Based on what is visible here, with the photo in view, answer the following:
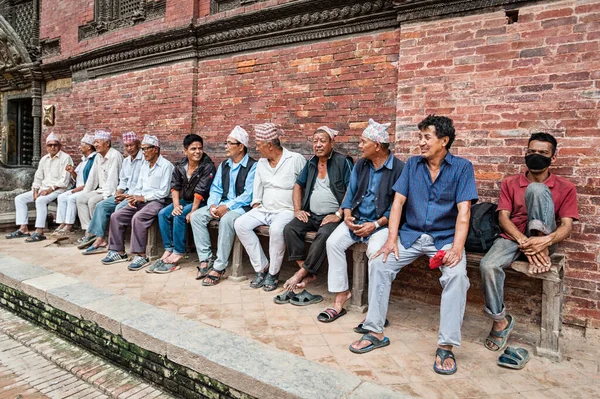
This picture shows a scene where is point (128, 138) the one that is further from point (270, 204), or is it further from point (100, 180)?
point (270, 204)

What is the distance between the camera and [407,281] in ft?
13.5

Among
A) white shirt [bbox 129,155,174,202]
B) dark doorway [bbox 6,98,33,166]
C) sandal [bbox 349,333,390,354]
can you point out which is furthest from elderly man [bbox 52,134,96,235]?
sandal [bbox 349,333,390,354]

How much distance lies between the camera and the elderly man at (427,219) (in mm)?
2930

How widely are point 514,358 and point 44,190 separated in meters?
7.25

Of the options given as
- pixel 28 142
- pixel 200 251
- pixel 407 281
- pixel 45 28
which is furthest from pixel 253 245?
pixel 28 142

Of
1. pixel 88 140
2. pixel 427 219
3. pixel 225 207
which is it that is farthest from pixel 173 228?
pixel 88 140

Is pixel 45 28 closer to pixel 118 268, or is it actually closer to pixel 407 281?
pixel 118 268

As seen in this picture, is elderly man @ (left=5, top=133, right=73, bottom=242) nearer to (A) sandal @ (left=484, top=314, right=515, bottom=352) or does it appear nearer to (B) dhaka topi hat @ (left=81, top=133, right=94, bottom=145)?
(B) dhaka topi hat @ (left=81, top=133, right=94, bottom=145)

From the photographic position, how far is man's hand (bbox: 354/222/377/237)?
11.4 ft

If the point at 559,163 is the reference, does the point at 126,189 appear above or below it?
below

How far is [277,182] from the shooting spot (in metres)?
4.45

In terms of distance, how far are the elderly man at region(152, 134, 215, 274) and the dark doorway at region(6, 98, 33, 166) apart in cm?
745

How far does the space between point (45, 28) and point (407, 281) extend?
378 inches

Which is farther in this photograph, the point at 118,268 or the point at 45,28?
the point at 45,28
